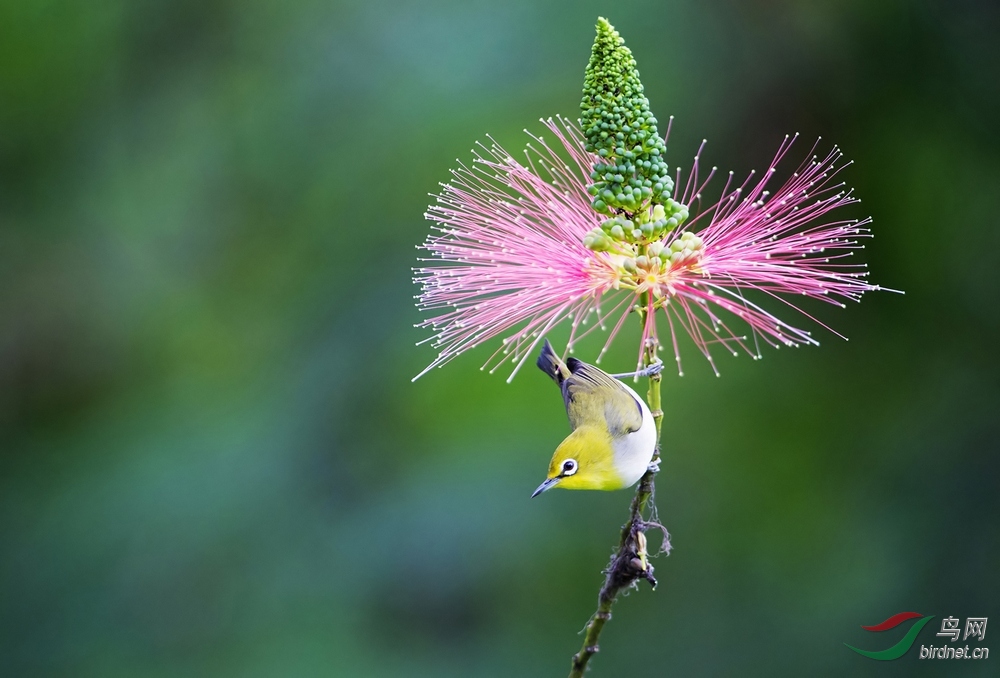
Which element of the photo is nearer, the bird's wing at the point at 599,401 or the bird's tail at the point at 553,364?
the bird's wing at the point at 599,401

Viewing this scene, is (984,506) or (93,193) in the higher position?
(93,193)

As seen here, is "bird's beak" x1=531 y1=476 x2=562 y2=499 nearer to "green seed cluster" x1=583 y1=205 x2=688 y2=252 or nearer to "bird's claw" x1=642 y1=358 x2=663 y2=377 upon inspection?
"bird's claw" x1=642 y1=358 x2=663 y2=377

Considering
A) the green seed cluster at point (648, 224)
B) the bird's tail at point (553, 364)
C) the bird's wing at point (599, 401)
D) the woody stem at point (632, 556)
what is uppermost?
the green seed cluster at point (648, 224)

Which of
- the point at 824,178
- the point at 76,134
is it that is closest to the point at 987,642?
the point at 824,178

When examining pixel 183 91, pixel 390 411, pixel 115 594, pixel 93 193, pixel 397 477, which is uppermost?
pixel 183 91

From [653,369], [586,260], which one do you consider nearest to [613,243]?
[586,260]

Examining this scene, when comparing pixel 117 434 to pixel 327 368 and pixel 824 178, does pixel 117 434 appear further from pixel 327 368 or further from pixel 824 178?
pixel 824 178

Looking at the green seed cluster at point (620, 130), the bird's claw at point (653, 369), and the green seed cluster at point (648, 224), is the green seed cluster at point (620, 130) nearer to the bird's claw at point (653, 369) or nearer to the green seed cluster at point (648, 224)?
the green seed cluster at point (648, 224)

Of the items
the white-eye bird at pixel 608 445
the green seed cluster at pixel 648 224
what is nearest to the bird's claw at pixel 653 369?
the white-eye bird at pixel 608 445
